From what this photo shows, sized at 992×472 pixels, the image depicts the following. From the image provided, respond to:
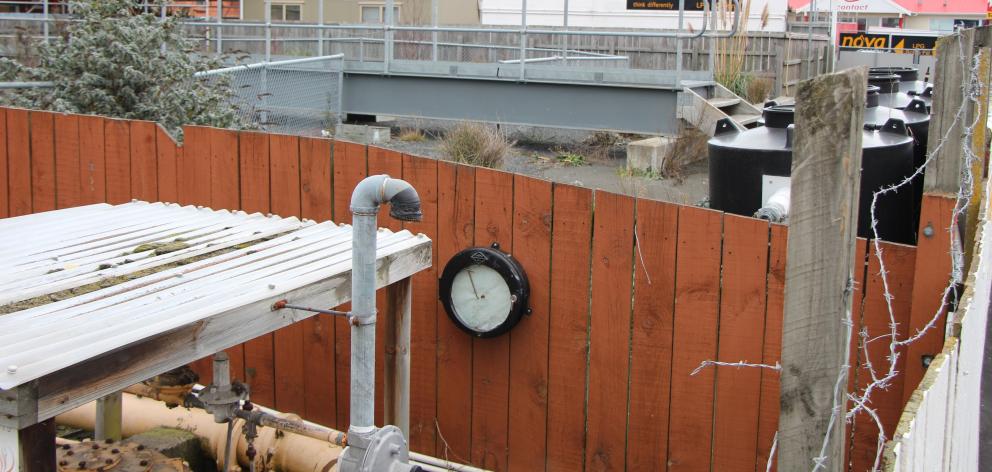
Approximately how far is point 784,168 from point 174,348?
11.8 feet

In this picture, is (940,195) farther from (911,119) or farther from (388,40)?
(388,40)

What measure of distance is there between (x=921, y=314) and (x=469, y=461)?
2194 mm

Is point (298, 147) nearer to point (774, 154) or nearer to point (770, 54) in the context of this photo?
point (774, 154)

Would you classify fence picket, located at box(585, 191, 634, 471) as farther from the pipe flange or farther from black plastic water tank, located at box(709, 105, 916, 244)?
the pipe flange

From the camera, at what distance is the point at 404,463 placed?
323 cm

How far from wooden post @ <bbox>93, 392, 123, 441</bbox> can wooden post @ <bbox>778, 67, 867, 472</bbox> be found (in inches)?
124

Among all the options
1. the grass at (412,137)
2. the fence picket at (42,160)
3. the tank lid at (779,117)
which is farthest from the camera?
the grass at (412,137)

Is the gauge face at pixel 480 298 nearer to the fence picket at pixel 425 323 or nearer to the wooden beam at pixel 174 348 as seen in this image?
the fence picket at pixel 425 323

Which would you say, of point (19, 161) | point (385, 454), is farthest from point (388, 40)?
point (385, 454)

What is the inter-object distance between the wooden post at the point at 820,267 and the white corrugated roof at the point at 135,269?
1634mm

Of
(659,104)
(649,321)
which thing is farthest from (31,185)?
(659,104)

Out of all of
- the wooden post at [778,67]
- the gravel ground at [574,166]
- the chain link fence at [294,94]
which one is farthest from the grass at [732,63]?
the chain link fence at [294,94]

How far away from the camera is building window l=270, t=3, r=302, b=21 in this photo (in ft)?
111

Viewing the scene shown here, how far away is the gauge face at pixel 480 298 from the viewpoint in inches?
181
